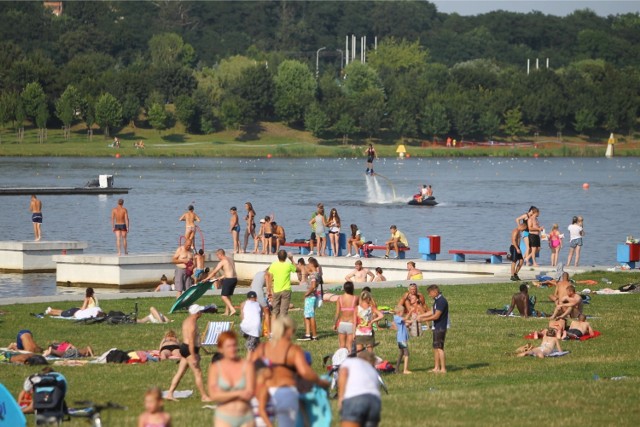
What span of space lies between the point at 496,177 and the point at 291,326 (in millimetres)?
108093

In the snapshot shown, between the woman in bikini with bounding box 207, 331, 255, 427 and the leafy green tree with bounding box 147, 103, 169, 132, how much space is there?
124 metres

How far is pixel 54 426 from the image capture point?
649 inches

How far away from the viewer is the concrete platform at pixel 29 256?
4103 centimetres

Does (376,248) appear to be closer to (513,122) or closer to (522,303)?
(522,303)

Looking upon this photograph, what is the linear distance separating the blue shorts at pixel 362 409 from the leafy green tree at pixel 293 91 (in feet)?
435

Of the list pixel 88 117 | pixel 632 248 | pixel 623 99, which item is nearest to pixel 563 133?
pixel 623 99

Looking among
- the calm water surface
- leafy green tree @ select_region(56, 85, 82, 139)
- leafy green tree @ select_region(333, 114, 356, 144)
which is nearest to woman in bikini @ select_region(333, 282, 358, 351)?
the calm water surface

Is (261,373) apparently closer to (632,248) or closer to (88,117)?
(632,248)

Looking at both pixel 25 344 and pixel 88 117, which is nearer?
pixel 25 344

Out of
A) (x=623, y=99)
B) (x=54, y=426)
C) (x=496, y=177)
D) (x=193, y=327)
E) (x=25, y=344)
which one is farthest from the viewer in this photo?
(x=623, y=99)

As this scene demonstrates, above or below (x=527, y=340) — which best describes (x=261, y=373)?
above

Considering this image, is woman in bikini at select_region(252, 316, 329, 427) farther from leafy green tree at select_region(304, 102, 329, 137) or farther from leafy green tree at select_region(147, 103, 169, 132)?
leafy green tree at select_region(304, 102, 329, 137)

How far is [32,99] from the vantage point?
446ft

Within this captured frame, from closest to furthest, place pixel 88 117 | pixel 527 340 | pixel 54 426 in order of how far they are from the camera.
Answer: pixel 54 426 → pixel 527 340 → pixel 88 117
